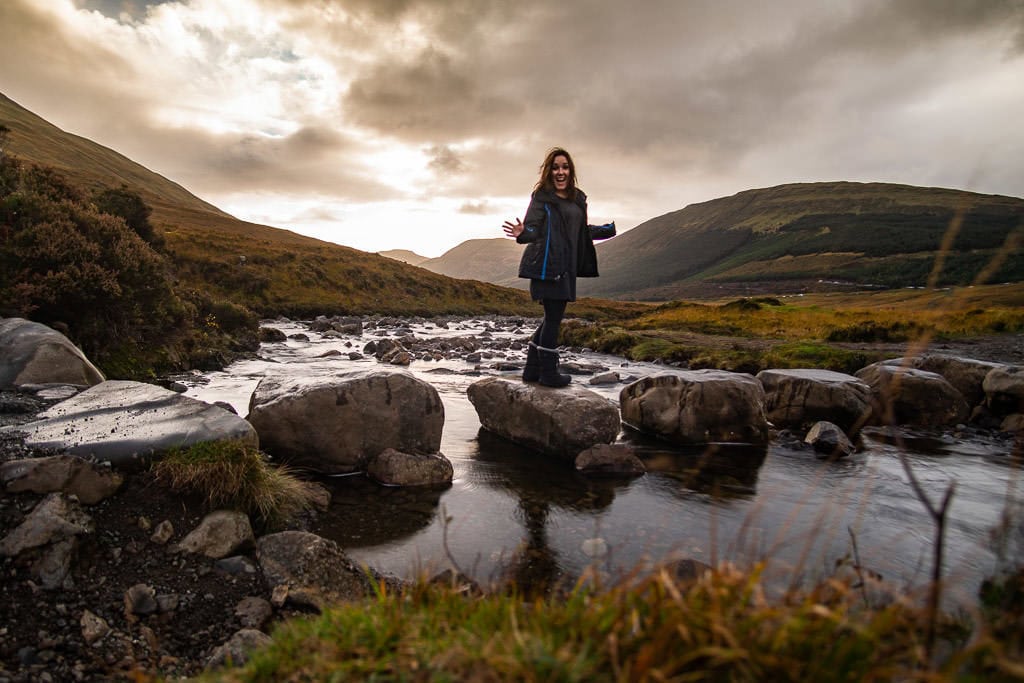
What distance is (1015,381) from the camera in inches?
487

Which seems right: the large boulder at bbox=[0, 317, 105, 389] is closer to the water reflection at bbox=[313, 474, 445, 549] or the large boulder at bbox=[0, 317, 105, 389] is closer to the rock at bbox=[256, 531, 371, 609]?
the water reflection at bbox=[313, 474, 445, 549]

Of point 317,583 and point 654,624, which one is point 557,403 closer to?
point 317,583

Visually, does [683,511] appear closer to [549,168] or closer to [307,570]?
[307,570]

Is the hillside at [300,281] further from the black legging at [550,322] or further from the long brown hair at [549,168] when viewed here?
the long brown hair at [549,168]

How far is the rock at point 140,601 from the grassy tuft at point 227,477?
1.29 metres

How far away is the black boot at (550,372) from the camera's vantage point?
10945 mm

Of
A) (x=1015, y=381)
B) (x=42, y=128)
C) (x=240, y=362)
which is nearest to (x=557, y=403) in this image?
(x=1015, y=381)

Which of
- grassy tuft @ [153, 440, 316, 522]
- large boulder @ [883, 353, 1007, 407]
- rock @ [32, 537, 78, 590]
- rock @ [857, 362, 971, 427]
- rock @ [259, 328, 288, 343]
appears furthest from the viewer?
rock @ [259, 328, 288, 343]

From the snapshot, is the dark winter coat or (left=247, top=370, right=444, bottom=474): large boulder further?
the dark winter coat

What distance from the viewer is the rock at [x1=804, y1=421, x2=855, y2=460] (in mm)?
10491

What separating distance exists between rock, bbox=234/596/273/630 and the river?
1.31 meters

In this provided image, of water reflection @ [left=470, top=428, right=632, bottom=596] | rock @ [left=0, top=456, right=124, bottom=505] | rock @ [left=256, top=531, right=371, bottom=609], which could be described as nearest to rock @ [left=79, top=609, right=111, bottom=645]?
rock @ [left=256, top=531, right=371, bottom=609]

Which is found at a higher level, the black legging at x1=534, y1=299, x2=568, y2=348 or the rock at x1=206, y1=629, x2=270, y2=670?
the black legging at x1=534, y1=299, x2=568, y2=348

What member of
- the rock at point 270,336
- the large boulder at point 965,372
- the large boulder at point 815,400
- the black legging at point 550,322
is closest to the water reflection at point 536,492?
the black legging at point 550,322
